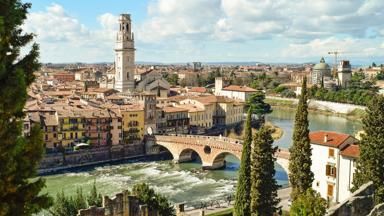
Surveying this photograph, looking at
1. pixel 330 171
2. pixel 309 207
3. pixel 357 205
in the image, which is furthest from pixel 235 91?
pixel 357 205

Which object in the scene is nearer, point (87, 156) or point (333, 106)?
point (87, 156)

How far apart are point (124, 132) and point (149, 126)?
376 cm

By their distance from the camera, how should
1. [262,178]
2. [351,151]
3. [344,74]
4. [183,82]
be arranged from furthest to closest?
[183,82], [344,74], [351,151], [262,178]

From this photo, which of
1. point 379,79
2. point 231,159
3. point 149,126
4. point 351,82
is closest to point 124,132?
point 149,126

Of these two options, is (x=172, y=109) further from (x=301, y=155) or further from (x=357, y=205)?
(x=357, y=205)

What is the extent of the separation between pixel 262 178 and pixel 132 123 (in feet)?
99.1

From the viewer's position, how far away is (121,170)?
42.8 meters

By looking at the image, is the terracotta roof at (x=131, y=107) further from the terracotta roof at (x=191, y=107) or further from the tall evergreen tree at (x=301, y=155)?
the tall evergreen tree at (x=301, y=155)

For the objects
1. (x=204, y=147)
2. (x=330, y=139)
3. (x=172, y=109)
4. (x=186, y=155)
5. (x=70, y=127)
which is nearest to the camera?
(x=330, y=139)

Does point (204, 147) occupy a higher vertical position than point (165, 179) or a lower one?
higher

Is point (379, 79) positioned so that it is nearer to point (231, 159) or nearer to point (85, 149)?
point (231, 159)

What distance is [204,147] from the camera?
146 ft

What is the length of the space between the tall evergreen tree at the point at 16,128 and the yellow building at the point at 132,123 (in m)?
43.4

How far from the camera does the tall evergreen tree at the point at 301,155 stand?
838 inches
